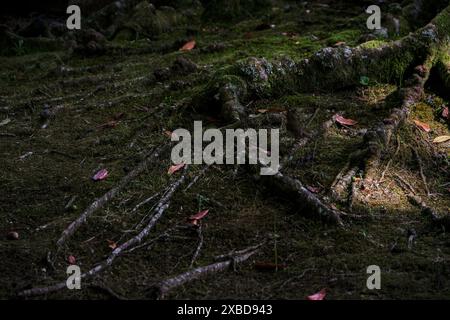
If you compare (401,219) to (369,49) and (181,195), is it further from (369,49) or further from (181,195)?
(369,49)

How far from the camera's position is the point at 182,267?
384 cm

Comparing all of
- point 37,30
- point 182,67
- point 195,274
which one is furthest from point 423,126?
point 37,30

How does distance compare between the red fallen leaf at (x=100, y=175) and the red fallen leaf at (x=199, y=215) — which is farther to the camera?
the red fallen leaf at (x=100, y=175)

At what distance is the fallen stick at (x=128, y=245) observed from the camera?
137 inches

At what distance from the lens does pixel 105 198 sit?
180 inches

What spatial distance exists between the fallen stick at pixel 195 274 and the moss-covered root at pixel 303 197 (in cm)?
59

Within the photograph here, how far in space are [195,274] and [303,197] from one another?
111cm

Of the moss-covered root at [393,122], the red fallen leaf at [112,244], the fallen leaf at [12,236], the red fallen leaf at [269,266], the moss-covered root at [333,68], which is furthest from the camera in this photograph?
the moss-covered root at [333,68]

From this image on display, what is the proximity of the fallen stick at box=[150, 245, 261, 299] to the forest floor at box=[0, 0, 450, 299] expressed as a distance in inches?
1.7

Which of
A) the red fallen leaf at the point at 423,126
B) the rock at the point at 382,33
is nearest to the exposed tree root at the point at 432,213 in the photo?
the red fallen leaf at the point at 423,126

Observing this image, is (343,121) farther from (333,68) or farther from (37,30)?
(37,30)
